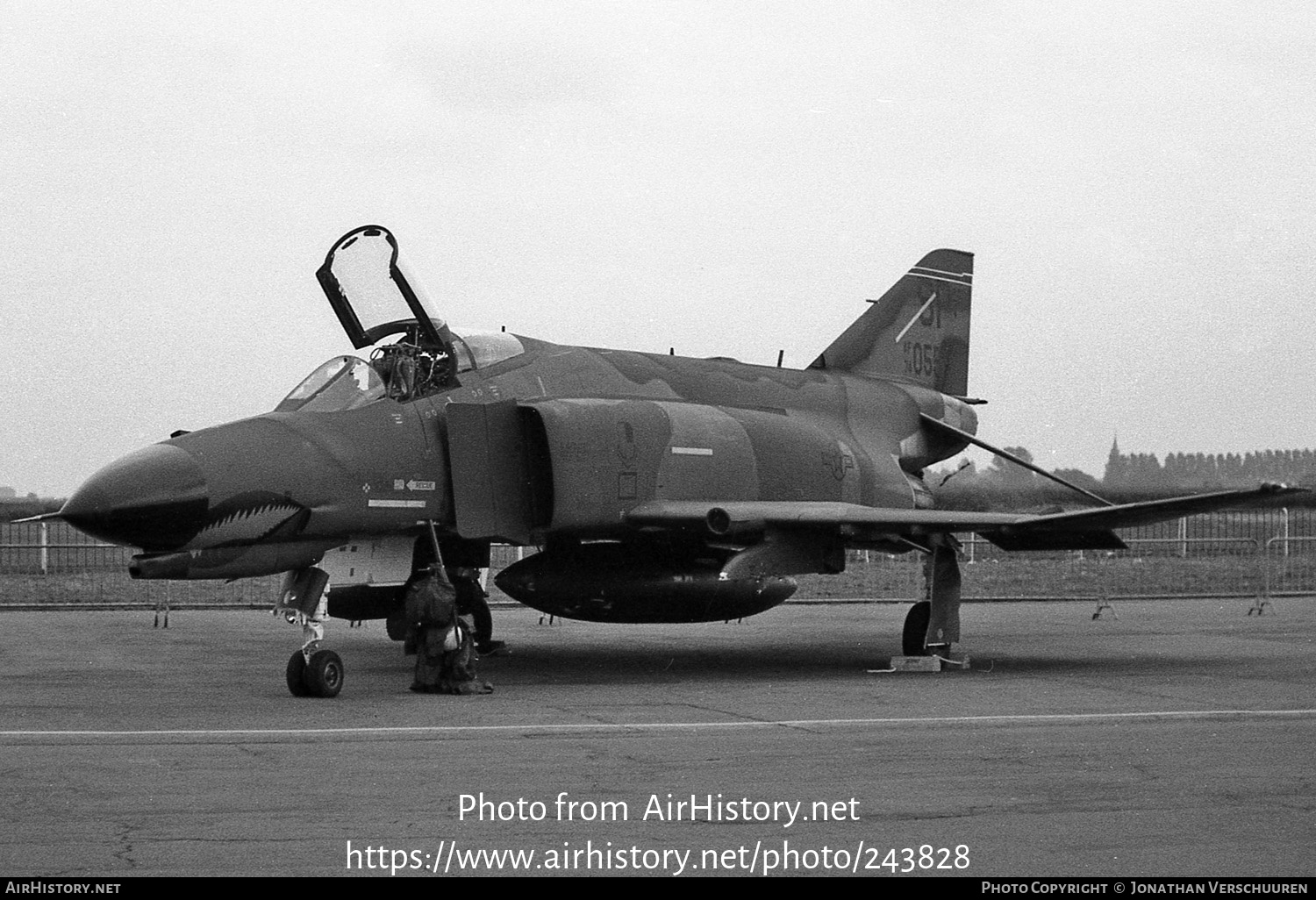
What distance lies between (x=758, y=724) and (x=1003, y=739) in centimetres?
147

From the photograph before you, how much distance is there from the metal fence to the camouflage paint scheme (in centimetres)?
749

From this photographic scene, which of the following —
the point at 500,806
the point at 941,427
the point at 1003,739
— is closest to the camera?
the point at 500,806

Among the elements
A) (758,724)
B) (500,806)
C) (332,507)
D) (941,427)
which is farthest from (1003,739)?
(941,427)

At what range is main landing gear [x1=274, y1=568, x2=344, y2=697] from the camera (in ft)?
36.3

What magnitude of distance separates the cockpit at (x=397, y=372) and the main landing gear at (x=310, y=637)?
4.31 ft

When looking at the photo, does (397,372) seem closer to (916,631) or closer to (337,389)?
(337,389)

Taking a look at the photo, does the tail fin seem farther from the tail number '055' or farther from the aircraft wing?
the aircraft wing

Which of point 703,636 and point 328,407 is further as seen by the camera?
point 703,636

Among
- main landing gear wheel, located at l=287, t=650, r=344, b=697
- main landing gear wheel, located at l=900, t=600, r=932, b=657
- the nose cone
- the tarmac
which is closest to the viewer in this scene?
the tarmac

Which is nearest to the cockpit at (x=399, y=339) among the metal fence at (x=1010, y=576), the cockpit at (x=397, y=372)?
the cockpit at (x=397, y=372)

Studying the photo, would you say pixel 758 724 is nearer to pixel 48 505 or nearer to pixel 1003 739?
pixel 1003 739

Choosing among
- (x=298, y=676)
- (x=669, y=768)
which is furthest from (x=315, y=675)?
(x=669, y=768)

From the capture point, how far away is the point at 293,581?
1173 cm

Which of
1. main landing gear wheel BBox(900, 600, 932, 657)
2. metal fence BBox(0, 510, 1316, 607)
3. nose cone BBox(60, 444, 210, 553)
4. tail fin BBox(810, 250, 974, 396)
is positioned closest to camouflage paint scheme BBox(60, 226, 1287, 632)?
nose cone BBox(60, 444, 210, 553)
